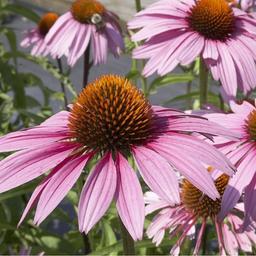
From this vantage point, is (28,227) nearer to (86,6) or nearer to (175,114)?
(86,6)

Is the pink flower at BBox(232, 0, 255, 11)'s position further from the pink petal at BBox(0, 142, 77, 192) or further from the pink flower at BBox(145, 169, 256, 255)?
the pink petal at BBox(0, 142, 77, 192)

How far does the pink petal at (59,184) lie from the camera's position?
1.95 ft

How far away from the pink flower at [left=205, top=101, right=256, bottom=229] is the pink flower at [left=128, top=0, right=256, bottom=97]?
8cm

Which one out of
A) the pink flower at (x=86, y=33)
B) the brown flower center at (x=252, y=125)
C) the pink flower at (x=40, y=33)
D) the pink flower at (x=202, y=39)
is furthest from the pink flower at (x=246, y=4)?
the pink flower at (x=40, y=33)

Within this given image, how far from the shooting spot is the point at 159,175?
605 mm

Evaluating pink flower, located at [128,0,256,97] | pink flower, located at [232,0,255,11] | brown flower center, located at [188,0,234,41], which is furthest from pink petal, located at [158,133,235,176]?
pink flower, located at [232,0,255,11]

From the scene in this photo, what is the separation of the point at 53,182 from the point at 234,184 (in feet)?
0.78

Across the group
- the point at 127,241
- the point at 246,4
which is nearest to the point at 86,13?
the point at 246,4

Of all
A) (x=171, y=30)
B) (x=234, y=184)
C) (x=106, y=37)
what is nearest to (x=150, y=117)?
(x=234, y=184)

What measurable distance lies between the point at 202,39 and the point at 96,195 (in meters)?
0.57

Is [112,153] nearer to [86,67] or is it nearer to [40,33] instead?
[86,67]

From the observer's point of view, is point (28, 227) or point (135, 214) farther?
point (28, 227)

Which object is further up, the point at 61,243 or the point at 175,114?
the point at 175,114

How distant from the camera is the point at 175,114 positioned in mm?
739
